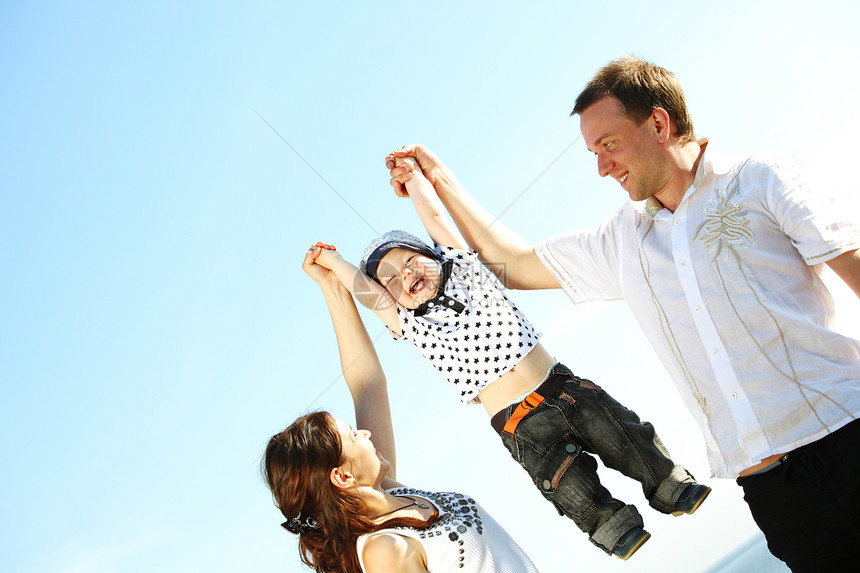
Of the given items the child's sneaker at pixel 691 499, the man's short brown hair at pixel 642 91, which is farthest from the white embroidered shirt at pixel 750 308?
the child's sneaker at pixel 691 499

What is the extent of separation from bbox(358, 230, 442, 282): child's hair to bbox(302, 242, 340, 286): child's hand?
8.2 inches

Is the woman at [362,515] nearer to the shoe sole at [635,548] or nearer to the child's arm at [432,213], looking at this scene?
the shoe sole at [635,548]

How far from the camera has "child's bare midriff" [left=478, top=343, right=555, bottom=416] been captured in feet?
11.4

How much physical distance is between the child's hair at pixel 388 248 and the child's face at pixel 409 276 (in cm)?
3

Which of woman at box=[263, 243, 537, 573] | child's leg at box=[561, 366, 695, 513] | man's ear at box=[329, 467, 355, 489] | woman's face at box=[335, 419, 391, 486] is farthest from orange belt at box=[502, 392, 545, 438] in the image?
man's ear at box=[329, 467, 355, 489]

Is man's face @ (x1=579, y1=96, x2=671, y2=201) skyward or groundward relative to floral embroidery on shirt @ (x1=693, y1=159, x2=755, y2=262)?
skyward

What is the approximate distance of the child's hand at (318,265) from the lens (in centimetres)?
394

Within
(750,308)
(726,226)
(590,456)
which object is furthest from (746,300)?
(590,456)

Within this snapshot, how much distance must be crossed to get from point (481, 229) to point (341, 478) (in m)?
1.66

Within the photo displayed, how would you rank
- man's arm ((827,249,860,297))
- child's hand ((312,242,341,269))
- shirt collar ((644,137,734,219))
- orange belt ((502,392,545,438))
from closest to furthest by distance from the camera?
man's arm ((827,249,860,297)) < shirt collar ((644,137,734,219)) < orange belt ((502,392,545,438)) < child's hand ((312,242,341,269))

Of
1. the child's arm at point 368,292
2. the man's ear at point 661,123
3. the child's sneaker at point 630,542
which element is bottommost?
the child's sneaker at point 630,542

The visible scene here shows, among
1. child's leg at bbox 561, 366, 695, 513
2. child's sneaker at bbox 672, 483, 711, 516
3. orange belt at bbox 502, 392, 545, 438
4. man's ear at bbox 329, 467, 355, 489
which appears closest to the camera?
man's ear at bbox 329, 467, 355, 489

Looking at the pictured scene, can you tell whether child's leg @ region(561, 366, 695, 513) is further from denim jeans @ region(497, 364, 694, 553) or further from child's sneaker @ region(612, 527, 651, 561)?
child's sneaker @ region(612, 527, 651, 561)

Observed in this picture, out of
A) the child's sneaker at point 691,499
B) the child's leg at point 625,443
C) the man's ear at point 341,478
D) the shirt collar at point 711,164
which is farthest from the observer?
→ the child's leg at point 625,443
